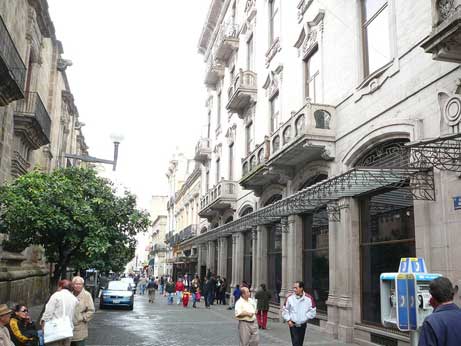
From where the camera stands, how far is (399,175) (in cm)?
1109

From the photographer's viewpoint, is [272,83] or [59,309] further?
[272,83]

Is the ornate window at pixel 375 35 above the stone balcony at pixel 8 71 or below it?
above

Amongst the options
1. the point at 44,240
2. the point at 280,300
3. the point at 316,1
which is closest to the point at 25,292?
the point at 44,240

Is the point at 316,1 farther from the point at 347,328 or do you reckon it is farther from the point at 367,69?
the point at 347,328

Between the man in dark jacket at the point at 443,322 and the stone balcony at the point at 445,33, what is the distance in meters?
5.81

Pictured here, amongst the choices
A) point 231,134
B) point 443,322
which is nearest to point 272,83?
point 231,134

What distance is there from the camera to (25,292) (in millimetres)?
19406

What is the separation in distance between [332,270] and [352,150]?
366cm

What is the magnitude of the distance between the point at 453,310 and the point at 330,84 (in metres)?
12.9

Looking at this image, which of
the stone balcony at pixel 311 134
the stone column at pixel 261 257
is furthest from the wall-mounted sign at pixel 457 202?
the stone column at pixel 261 257

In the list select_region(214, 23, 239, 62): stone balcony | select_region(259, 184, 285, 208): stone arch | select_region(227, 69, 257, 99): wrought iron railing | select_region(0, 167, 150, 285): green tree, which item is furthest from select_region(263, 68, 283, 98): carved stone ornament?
→ select_region(0, 167, 150, 285): green tree

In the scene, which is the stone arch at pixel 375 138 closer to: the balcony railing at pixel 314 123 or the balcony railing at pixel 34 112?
the balcony railing at pixel 314 123

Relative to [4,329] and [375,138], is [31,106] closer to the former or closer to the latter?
[375,138]

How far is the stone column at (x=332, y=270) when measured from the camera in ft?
47.2
